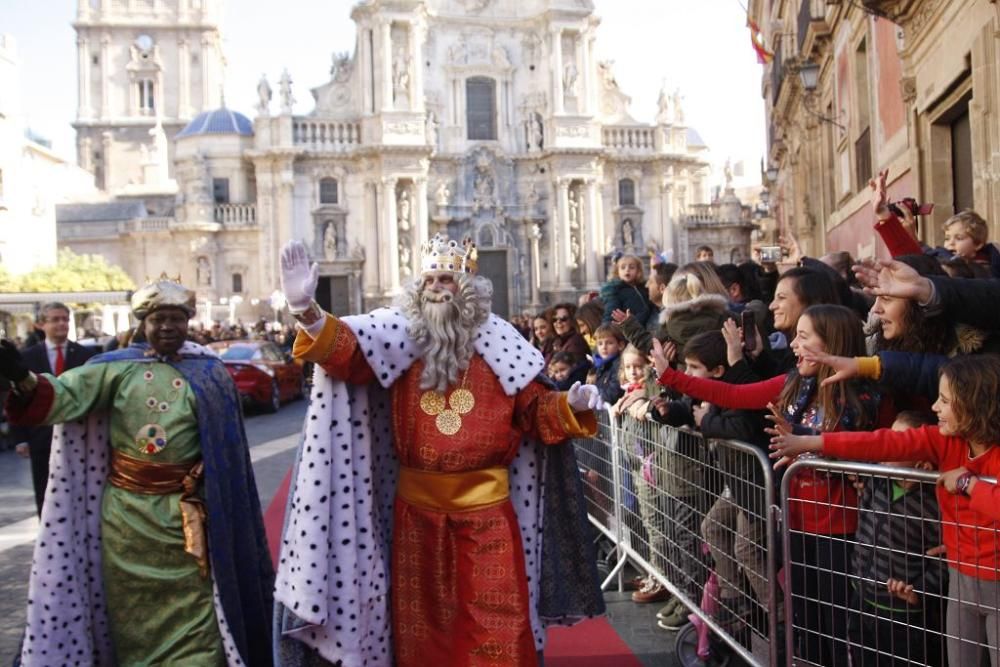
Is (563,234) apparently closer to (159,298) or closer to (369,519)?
(159,298)

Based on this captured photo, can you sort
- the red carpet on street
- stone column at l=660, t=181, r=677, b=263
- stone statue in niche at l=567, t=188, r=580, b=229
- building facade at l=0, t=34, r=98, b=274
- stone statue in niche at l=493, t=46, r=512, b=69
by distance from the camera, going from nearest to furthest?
the red carpet on street, building facade at l=0, t=34, r=98, b=274, stone statue in niche at l=567, t=188, r=580, b=229, stone statue in niche at l=493, t=46, r=512, b=69, stone column at l=660, t=181, r=677, b=263

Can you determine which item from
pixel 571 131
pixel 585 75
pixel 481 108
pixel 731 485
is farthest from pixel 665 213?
pixel 731 485

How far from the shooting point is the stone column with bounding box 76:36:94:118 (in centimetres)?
5894

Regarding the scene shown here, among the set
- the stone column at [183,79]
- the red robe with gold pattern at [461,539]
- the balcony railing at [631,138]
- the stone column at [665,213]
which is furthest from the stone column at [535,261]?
the red robe with gold pattern at [461,539]

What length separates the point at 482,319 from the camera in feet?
15.1

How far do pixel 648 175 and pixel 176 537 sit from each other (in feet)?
127

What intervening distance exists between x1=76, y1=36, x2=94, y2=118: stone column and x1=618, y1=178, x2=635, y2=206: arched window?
1407 inches

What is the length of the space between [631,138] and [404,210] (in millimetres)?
10796

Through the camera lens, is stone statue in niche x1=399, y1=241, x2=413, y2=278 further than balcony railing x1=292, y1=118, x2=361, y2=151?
No

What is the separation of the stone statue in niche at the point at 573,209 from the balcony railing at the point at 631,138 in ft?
10.7

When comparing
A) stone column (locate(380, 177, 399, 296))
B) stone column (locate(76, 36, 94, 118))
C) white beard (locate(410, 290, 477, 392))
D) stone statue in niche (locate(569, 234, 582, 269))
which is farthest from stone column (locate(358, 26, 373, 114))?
white beard (locate(410, 290, 477, 392))

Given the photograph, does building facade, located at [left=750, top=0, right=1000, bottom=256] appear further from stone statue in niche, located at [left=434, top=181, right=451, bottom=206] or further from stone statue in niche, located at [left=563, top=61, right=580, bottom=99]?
stone statue in niche, located at [left=434, top=181, right=451, bottom=206]

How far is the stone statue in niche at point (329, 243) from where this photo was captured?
3838 centimetres

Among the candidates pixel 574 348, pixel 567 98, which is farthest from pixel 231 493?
pixel 567 98
